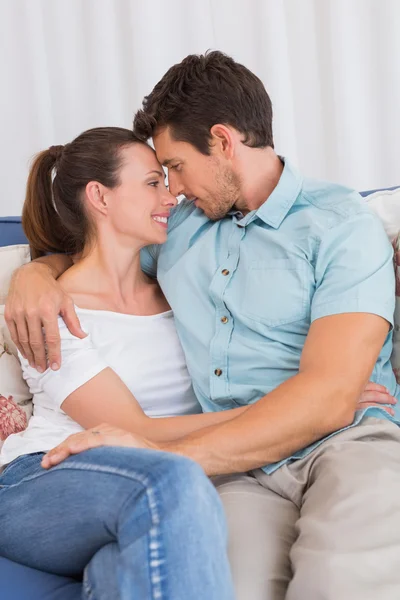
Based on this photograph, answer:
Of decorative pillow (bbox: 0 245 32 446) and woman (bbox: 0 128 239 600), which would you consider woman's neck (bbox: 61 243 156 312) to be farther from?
decorative pillow (bbox: 0 245 32 446)

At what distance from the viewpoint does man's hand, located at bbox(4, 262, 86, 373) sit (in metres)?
1.45

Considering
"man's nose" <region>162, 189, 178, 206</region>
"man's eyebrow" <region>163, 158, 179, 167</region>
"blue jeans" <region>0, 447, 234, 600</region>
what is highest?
"man's eyebrow" <region>163, 158, 179, 167</region>

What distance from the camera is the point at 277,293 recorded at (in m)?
1.51

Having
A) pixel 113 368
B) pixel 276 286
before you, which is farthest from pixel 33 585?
pixel 276 286

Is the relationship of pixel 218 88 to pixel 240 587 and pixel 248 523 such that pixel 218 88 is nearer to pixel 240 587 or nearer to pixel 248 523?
pixel 248 523

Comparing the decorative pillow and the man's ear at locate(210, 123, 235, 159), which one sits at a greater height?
the man's ear at locate(210, 123, 235, 159)

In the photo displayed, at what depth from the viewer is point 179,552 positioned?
0.94 meters

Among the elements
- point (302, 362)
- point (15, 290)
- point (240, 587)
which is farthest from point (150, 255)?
point (240, 587)

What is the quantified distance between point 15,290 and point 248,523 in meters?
0.65

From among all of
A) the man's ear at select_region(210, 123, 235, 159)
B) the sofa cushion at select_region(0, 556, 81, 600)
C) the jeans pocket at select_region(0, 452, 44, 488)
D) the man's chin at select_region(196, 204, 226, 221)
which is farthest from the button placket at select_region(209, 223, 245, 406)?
the sofa cushion at select_region(0, 556, 81, 600)

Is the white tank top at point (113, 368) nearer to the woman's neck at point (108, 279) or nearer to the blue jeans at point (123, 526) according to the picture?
the woman's neck at point (108, 279)

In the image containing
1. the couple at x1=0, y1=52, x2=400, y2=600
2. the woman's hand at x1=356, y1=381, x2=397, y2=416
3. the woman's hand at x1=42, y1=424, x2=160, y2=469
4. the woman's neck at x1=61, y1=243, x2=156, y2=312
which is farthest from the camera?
the woman's neck at x1=61, y1=243, x2=156, y2=312

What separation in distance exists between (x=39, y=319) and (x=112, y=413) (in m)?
0.22

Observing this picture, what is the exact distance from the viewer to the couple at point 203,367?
1.05 meters
